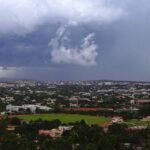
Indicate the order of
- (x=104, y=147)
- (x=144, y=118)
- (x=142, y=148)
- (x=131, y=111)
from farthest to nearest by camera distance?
(x=131, y=111) → (x=144, y=118) → (x=142, y=148) → (x=104, y=147)

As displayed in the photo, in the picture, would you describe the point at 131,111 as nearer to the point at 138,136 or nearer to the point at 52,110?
the point at 52,110

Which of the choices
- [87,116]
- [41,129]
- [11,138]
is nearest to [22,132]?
[41,129]

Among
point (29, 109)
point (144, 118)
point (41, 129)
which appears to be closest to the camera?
point (41, 129)

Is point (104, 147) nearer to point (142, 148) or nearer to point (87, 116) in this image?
point (142, 148)

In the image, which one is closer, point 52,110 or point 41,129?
point 41,129

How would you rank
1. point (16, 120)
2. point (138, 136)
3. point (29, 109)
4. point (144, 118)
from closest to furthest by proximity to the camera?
point (138, 136), point (16, 120), point (144, 118), point (29, 109)

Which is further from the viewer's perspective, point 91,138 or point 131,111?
point 131,111

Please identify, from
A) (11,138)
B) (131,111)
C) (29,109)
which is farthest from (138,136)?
(29,109)

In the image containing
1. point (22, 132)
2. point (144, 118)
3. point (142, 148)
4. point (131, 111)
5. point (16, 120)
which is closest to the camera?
point (142, 148)

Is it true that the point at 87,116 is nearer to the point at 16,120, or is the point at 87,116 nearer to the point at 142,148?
the point at 16,120
